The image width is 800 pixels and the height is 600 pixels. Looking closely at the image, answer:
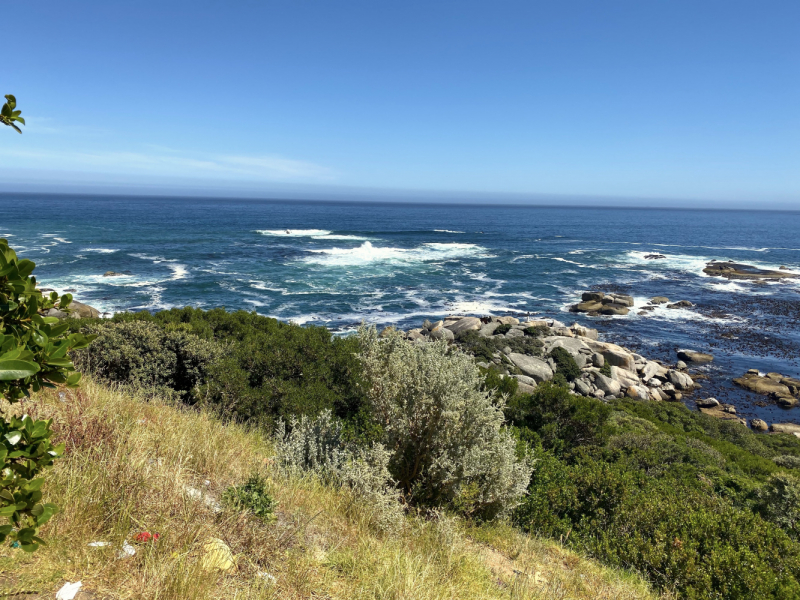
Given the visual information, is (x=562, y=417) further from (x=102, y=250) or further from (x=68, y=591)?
(x=102, y=250)

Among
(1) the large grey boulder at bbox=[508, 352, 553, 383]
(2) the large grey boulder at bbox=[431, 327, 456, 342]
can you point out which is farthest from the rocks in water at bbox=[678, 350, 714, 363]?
(2) the large grey boulder at bbox=[431, 327, 456, 342]

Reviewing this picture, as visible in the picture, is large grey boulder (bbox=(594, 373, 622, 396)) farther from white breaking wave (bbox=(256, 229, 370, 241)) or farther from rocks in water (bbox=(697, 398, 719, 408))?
white breaking wave (bbox=(256, 229, 370, 241))

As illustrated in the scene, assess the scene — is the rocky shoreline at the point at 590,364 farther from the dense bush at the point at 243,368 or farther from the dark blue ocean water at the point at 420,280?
the dense bush at the point at 243,368

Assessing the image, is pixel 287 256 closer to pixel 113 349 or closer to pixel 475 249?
pixel 475 249

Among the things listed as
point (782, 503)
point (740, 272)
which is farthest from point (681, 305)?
point (782, 503)

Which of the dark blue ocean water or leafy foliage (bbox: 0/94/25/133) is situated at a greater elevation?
leafy foliage (bbox: 0/94/25/133)

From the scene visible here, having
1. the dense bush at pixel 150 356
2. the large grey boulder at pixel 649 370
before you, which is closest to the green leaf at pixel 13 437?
the dense bush at pixel 150 356

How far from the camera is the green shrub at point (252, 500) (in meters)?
4.09

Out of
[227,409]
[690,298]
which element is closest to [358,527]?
[227,409]

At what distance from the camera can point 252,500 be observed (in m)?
4.19

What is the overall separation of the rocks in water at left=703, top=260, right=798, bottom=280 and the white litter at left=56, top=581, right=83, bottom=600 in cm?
6116

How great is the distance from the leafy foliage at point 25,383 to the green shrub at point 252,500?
237 cm

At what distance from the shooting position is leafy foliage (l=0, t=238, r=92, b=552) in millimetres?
1773

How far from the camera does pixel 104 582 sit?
112 inches
